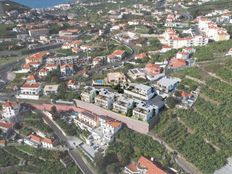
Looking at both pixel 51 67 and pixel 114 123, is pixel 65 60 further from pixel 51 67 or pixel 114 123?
pixel 114 123

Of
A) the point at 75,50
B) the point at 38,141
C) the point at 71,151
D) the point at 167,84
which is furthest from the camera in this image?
the point at 75,50

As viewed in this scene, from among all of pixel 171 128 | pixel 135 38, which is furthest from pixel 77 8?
pixel 171 128

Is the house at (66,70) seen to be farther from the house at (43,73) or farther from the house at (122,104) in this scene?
the house at (122,104)

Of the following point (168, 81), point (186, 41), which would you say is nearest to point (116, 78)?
point (168, 81)

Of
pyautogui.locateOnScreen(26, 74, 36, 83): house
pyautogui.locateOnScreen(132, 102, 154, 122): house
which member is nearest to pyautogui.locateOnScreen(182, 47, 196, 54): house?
pyautogui.locateOnScreen(132, 102, 154, 122): house

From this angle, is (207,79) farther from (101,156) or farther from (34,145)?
(34,145)

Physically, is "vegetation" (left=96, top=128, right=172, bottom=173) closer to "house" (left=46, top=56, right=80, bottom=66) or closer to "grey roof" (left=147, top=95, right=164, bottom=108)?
"grey roof" (left=147, top=95, right=164, bottom=108)

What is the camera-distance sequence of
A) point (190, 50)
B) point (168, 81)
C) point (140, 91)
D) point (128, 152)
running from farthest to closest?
point (190, 50) < point (168, 81) < point (140, 91) < point (128, 152)
